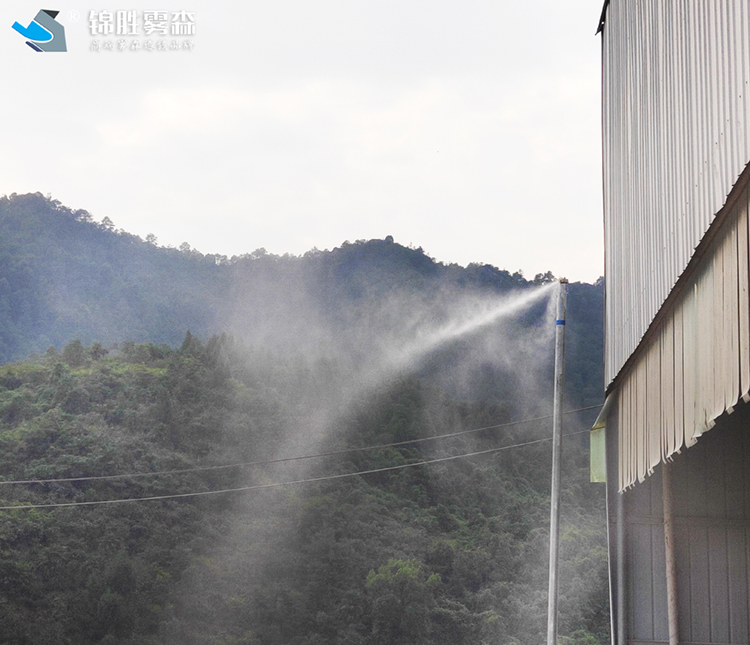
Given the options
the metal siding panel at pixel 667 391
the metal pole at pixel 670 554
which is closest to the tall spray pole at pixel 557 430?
the metal pole at pixel 670 554

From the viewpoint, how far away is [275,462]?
31766 millimetres

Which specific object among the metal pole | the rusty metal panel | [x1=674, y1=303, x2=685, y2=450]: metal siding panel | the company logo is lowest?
the metal pole

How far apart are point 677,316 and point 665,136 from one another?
1053 mm

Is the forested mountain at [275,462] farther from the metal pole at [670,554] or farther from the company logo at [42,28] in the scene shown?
the metal pole at [670,554]

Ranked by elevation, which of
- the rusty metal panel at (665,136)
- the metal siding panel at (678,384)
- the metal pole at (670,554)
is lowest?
the metal pole at (670,554)

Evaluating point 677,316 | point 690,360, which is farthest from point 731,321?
point 677,316

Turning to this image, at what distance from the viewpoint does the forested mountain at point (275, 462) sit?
25.1m

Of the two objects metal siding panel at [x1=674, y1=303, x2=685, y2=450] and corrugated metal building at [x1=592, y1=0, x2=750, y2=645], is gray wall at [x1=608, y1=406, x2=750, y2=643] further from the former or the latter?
metal siding panel at [x1=674, y1=303, x2=685, y2=450]

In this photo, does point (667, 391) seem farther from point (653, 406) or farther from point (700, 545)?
point (700, 545)

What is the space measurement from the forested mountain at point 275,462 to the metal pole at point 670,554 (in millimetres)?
18983

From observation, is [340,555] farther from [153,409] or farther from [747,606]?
[747,606]

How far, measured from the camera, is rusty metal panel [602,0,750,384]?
137 inches

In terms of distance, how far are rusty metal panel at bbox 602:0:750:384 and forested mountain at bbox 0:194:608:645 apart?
804 inches

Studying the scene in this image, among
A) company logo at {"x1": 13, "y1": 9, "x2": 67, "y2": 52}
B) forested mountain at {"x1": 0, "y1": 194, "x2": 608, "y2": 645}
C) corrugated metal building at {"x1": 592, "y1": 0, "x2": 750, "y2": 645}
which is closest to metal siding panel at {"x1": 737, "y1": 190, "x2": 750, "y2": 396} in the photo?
corrugated metal building at {"x1": 592, "y1": 0, "x2": 750, "y2": 645}
